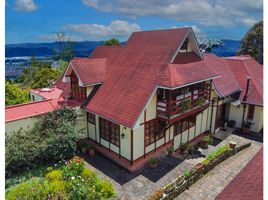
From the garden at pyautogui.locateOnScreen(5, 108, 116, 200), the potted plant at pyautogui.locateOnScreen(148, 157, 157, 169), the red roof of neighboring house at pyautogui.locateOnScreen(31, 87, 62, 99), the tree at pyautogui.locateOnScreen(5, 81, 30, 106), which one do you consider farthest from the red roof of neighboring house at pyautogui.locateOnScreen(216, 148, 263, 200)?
the tree at pyautogui.locateOnScreen(5, 81, 30, 106)

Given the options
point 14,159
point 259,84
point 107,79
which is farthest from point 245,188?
point 259,84

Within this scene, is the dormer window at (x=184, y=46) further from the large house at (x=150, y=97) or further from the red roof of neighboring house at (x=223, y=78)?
the red roof of neighboring house at (x=223, y=78)

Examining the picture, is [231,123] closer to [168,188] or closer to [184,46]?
[184,46]

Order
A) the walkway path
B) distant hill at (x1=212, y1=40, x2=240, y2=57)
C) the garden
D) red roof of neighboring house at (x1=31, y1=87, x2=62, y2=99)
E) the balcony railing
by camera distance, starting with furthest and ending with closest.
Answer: distant hill at (x1=212, y1=40, x2=240, y2=57) → red roof of neighboring house at (x1=31, y1=87, x2=62, y2=99) → the balcony railing → the walkway path → the garden

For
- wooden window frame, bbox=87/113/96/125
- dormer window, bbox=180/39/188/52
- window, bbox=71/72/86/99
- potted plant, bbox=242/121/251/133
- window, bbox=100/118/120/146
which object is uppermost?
dormer window, bbox=180/39/188/52

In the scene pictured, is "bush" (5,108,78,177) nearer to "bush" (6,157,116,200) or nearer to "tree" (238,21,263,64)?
"bush" (6,157,116,200)

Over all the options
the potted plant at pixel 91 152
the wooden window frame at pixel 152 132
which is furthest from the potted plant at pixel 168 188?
the potted plant at pixel 91 152
